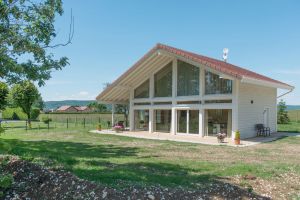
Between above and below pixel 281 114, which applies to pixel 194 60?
above

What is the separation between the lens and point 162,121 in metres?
21.7

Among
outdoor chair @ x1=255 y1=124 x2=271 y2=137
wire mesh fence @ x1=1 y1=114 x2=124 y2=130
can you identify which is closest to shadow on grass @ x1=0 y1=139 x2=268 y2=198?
outdoor chair @ x1=255 y1=124 x2=271 y2=137

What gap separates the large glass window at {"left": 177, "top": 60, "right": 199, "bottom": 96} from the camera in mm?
19219

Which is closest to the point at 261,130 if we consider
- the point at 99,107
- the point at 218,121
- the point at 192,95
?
the point at 218,121

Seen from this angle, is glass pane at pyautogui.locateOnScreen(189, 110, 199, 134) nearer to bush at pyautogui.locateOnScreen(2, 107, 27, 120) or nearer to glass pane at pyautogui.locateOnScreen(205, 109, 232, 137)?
glass pane at pyautogui.locateOnScreen(205, 109, 232, 137)

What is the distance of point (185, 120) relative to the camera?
19984mm

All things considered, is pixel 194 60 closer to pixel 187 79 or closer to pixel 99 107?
pixel 187 79

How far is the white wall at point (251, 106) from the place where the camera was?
57.7 ft

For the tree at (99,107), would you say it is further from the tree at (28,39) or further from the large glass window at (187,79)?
the tree at (28,39)

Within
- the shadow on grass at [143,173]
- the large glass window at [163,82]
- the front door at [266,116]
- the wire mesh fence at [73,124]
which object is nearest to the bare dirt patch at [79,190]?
the shadow on grass at [143,173]

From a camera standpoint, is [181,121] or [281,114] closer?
[181,121]

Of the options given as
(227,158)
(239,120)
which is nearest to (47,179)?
(227,158)

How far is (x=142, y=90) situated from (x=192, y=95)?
4.75 metres

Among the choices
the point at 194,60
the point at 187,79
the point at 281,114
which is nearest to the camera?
the point at 194,60
